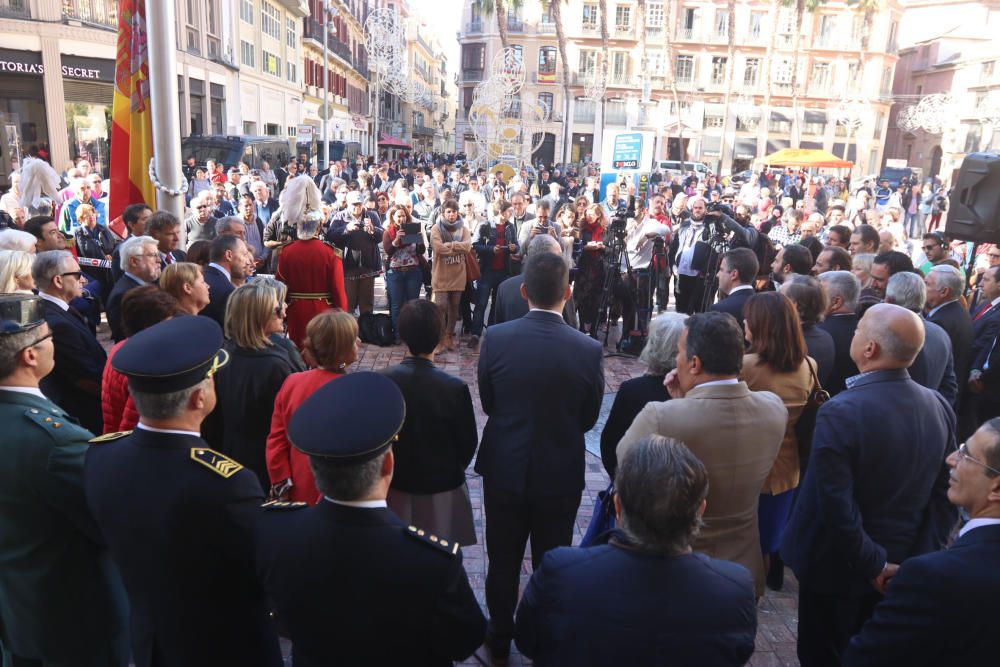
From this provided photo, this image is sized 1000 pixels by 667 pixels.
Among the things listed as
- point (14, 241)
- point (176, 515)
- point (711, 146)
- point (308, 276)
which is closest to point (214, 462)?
point (176, 515)

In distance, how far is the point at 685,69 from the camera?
165 ft

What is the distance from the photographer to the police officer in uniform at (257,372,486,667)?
1.76m

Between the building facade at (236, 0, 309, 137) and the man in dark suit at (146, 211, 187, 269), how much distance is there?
27.5 metres

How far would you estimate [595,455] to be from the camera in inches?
241

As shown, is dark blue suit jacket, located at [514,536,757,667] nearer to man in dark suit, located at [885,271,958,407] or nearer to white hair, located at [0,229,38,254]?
man in dark suit, located at [885,271,958,407]

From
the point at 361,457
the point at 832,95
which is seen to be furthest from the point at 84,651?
the point at 832,95

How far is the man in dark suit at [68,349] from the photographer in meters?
3.74

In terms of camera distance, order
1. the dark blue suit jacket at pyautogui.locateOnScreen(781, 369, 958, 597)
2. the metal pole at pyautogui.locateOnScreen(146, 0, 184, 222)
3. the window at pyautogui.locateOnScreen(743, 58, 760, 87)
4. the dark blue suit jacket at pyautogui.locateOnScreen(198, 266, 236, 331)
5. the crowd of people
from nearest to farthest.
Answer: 1. the crowd of people
2. the dark blue suit jacket at pyautogui.locateOnScreen(781, 369, 958, 597)
3. the dark blue suit jacket at pyautogui.locateOnScreen(198, 266, 236, 331)
4. the metal pole at pyautogui.locateOnScreen(146, 0, 184, 222)
5. the window at pyautogui.locateOnScreen(743, 58, 760, 87)

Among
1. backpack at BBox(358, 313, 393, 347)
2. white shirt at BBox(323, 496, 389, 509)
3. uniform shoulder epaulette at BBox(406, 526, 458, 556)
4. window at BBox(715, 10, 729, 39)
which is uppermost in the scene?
window at BBox(715, 10, 729, 39)

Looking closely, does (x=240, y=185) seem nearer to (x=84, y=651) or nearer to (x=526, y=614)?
(x=84, y=651)

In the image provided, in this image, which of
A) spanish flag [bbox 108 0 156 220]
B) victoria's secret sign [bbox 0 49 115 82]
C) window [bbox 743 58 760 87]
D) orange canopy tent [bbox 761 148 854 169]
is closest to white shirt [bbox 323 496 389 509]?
spanish flag [bbox 108 0 156 220]

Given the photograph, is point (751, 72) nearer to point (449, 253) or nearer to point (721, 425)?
point (449, 253)

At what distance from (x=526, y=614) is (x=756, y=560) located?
1.46 m

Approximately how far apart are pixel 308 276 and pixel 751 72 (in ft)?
172
